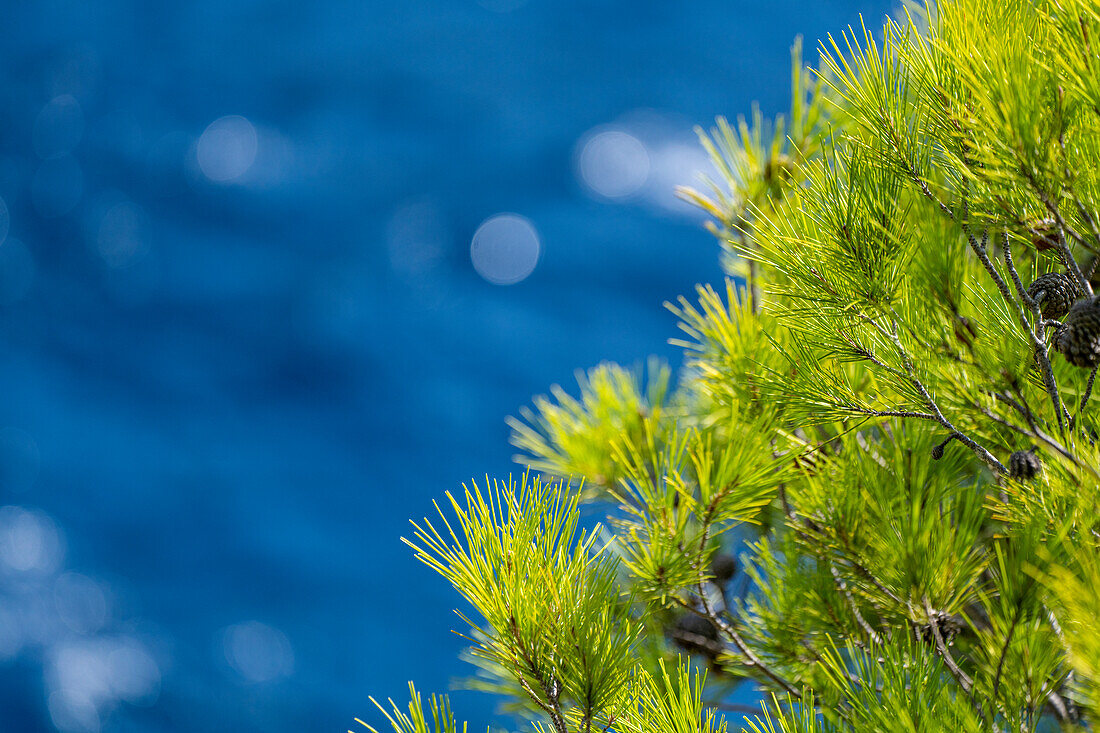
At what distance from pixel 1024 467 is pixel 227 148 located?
3209mm

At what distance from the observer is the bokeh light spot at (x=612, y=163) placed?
9.84 ft

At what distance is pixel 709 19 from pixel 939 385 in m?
3.04

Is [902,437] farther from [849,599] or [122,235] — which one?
[122,235]

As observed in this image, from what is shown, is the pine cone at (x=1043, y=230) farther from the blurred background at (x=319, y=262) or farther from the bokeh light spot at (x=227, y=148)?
the bokeh light spot at (x=227, y=148)

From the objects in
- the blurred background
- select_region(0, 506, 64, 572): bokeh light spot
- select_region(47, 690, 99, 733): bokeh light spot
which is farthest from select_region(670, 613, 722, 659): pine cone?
select_region(0, 506, 64, 572): bokeh light spot

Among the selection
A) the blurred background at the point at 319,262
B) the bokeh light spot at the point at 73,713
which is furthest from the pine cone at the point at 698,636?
the bokeh light spot at the point at 73,713

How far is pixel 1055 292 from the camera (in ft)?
0.93

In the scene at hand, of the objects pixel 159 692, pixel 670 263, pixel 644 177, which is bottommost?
pixel 159 692

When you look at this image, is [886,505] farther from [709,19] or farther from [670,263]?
[709,19]

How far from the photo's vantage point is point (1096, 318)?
0.82 ft

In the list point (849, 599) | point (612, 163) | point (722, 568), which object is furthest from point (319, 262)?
point (849, 599)

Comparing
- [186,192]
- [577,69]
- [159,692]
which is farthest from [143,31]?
[159,692]

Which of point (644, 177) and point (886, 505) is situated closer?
point (886, 505)

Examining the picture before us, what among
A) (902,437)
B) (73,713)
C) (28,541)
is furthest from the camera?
(28,541)
